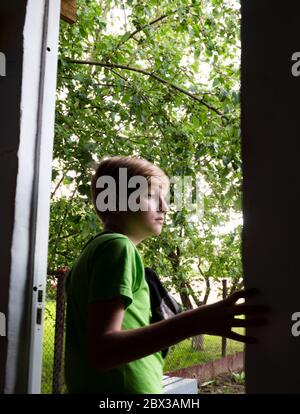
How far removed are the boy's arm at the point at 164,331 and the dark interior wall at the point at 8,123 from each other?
536 mm

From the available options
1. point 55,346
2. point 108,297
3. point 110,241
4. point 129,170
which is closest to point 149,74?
point 55,346

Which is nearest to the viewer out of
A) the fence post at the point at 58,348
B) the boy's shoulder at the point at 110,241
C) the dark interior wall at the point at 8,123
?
the boy's shoulder at the point at 110,241

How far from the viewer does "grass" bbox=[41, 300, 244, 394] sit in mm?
2633

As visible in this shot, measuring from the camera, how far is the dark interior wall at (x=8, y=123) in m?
1.16

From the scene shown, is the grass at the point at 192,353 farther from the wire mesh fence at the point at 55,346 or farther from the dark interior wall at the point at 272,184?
the dark interior wall at the point at 272,184

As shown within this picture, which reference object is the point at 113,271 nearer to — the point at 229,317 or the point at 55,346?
the point at 229,317

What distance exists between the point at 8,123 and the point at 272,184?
825mm

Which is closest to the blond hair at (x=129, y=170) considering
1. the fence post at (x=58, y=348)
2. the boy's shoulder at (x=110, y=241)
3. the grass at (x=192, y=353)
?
the boy's shoulder at (x=110, y=241)

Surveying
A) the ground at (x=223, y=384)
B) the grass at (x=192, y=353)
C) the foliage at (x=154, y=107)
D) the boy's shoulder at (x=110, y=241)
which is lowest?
the ground at (x=223, y=384)

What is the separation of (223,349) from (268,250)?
3.30 m

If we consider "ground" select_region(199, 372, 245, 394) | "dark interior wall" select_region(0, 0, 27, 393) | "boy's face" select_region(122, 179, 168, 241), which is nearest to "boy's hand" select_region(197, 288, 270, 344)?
"boy's face" select_region(122, 179, 168, 241)

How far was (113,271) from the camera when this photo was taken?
742 millimetres

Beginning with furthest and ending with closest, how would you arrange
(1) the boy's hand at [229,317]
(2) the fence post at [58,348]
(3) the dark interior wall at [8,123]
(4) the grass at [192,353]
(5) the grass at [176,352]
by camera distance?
(4) the grass at [192,353], (5) the grass at [176,352], (2) the fence post at [58,348], (3) the dark interior wall at [8,123], (1) the boy's hand at [229,317]

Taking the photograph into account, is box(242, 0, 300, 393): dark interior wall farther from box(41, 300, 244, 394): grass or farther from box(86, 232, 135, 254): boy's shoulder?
box(41, 300, 244, 394): grass
